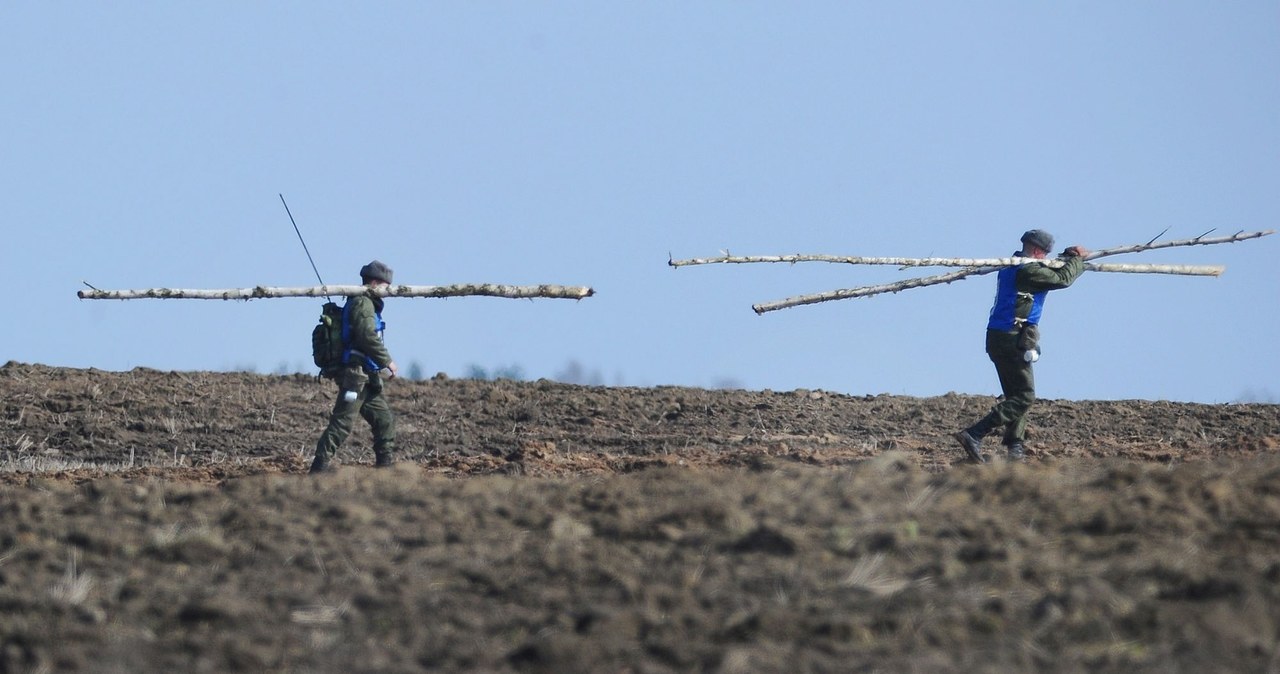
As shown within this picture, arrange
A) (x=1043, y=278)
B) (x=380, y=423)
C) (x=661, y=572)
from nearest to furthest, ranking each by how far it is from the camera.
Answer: (x=661, y=572) < (x=380, y=423) < (x=1043, y=278)

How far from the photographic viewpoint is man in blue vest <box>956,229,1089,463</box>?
14.4 metres

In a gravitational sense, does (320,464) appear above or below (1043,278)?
below

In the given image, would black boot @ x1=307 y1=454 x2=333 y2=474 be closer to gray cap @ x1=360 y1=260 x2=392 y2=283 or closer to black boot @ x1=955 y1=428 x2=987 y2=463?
gray cap @ x1=360 y1=260 x2=392 y2=283

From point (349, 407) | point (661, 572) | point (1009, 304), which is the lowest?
point (661, 572)

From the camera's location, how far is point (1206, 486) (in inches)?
346

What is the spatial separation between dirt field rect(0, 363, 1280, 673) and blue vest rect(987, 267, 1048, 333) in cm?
366

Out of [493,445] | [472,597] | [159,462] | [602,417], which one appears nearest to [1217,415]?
[602,417]

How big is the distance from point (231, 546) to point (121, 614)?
1027mm

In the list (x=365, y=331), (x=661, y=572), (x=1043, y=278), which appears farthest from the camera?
(x=1043, y=278)

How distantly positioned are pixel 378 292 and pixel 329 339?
541 millimetres

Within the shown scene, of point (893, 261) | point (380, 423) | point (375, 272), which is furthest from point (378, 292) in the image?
point (893, 261)

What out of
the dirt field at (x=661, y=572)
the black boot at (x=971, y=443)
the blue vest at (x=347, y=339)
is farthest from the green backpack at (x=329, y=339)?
the black boot at (x=971, y=443)

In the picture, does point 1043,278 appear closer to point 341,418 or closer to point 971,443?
point 971,443

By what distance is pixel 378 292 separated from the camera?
1349 centimetres
